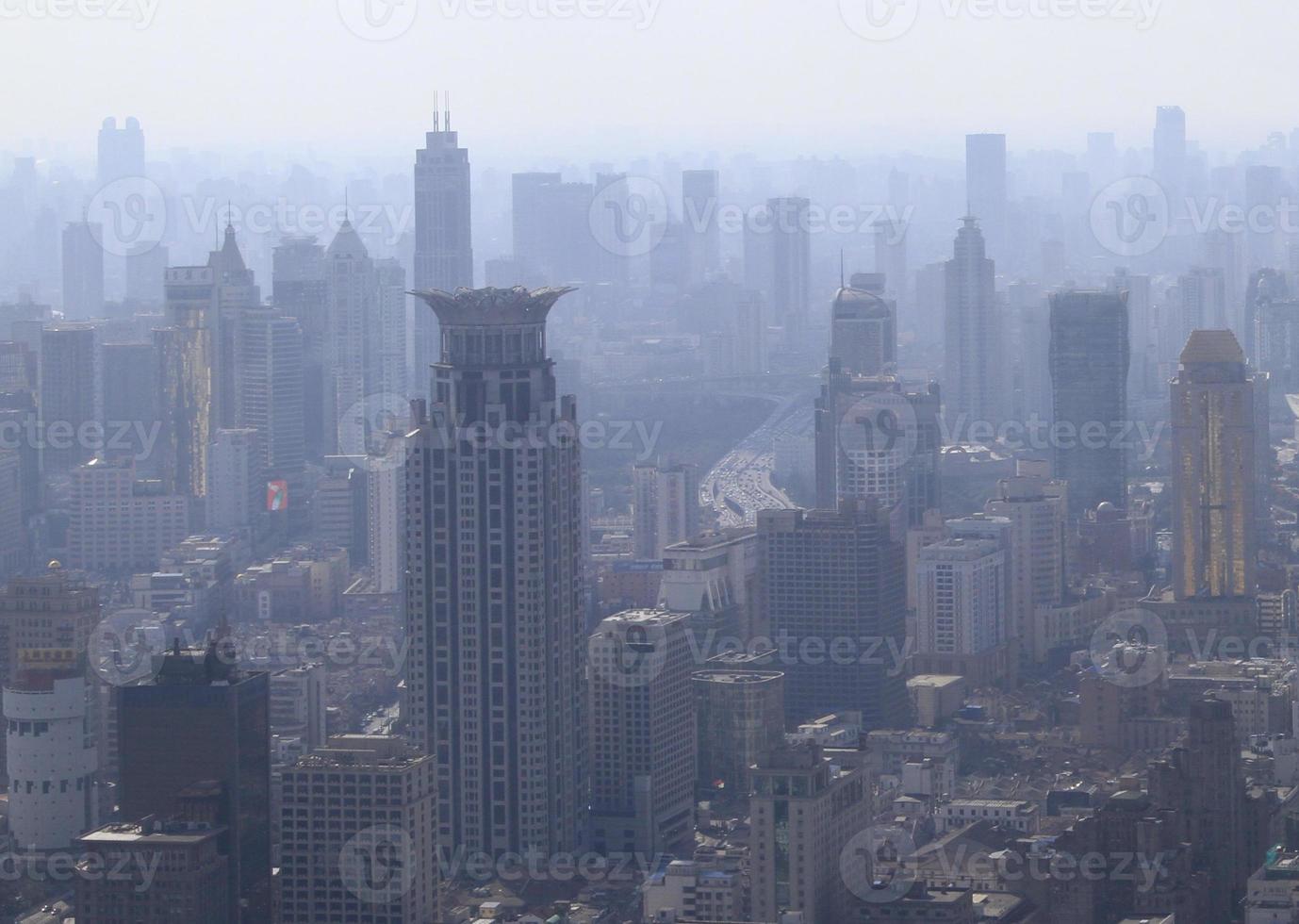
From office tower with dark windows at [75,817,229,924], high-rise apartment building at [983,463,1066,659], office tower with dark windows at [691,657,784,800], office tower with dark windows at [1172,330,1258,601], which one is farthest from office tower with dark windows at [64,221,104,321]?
office tower with dark windows at [75,817,229,924]

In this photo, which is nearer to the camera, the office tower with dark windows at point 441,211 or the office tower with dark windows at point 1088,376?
the office tower with dark windows at point 1088,376

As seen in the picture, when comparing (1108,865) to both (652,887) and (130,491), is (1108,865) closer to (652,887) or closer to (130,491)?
(652,887)

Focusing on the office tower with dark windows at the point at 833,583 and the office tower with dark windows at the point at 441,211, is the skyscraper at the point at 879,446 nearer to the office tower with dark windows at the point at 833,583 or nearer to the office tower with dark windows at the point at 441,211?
the office tower with dark windows at the point at 833,583

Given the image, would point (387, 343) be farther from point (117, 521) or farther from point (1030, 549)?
point (1030, 549)

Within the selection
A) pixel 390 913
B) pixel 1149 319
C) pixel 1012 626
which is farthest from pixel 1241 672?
pixel 1149 319

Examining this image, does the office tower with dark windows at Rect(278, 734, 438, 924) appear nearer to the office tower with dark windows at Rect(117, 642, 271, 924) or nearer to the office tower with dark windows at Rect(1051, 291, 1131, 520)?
the office tower with dark windows at Rect(117, 642, 271, 924)

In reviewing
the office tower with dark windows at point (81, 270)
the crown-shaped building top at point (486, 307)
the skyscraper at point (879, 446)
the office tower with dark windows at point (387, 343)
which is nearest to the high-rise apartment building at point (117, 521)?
the skyscraper at point (879, 446)

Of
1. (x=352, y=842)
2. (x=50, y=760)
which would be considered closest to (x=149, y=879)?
(x=352, y=842)
